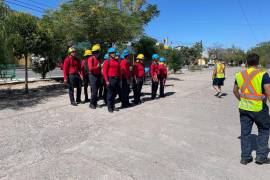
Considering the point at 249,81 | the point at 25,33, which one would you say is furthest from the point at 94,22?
the point at 249,81

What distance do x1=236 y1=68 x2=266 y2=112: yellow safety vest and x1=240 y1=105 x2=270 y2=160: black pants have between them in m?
0.10

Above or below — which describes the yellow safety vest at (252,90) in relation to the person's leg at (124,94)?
above

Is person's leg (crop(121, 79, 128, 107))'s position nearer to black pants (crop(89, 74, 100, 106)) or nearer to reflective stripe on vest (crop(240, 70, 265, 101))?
black pants (crop(89, 74, 100, 106))

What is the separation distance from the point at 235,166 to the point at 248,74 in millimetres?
1465

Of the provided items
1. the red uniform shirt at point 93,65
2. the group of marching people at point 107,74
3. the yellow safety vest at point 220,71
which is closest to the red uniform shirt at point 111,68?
the group of marching people at point 107,74

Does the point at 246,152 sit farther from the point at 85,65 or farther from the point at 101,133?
the point at 85,65

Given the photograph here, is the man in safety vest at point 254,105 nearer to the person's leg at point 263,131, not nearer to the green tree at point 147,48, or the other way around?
the person's leg at point 263,131

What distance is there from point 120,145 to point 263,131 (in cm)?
245

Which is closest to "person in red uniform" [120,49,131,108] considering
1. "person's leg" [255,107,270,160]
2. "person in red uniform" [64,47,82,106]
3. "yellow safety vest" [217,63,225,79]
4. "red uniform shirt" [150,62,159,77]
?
"person in red uniform" [64,47,82,106]

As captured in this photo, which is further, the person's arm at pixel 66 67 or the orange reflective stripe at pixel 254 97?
the person's arm at pixel 66 67

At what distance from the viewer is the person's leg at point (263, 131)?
15.8 feet

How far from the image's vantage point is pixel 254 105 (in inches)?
190

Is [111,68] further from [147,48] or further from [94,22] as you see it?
[147,48]

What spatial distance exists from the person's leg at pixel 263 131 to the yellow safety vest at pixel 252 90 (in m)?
0.11
